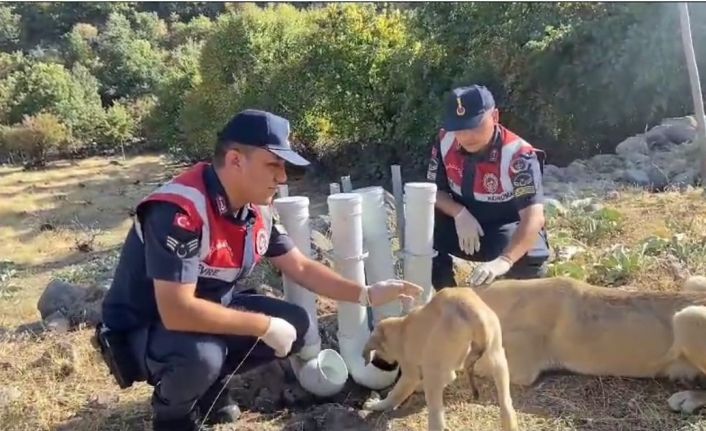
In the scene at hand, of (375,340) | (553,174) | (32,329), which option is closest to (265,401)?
(375,340)

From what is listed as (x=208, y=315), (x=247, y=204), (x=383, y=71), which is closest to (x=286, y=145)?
(x=247, y=204)

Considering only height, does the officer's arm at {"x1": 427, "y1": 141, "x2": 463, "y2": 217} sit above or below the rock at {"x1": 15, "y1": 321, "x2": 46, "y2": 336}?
above

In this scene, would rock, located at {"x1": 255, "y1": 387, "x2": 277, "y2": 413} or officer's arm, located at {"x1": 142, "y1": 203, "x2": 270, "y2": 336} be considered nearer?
officer's arm, located at {"x1": 142, "y1": 203, "x2": 270, "y2": 336}

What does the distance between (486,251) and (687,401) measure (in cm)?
146

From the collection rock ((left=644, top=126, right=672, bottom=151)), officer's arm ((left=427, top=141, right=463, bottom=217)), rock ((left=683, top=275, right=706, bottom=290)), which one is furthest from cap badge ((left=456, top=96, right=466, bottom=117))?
rock ((left=644, top=126, right=672, bottom=151))

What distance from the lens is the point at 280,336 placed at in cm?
337

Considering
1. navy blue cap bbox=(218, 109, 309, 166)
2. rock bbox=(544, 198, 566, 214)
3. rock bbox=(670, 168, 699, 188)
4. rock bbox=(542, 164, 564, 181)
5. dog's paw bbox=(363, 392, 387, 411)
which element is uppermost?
Answer: navy blue cap bbox=(218, 109, 309, 166)

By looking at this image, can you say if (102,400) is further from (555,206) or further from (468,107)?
(555,206)

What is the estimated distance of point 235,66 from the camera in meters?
17.0

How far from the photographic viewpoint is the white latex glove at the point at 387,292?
11.9ft

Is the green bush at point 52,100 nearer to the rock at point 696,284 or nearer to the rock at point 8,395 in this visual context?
the rock at point 8,395

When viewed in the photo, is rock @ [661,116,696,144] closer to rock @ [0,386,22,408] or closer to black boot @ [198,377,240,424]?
black boot @ [198,377,240,424]

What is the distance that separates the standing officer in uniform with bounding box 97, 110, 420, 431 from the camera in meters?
3.09

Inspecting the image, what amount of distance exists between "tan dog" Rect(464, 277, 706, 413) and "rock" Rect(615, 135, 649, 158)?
23.5ft
